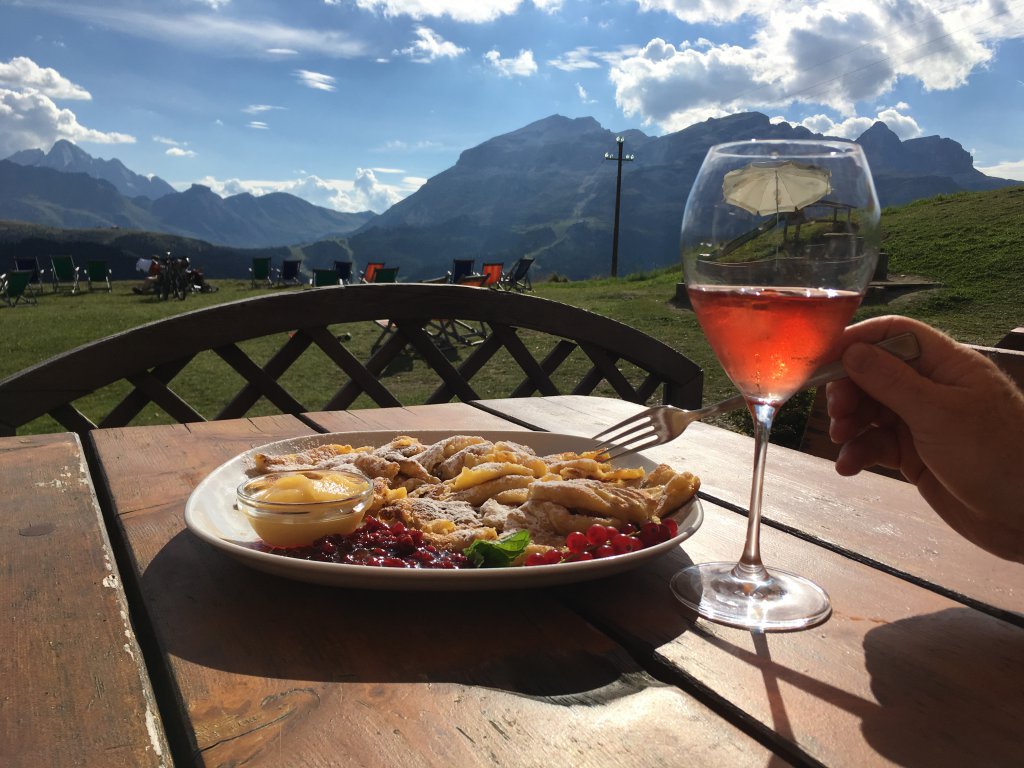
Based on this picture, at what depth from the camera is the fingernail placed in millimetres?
943

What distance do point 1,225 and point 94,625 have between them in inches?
4010

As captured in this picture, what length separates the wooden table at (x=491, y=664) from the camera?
67 centimetres

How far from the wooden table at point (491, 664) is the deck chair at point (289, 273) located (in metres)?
27.5

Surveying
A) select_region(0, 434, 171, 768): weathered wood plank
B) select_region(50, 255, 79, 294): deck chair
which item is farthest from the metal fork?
select_region(50, 255, 79, 294): deck chair

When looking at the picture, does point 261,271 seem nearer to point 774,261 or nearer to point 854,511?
point 854,511

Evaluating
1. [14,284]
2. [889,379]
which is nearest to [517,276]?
[14,284]

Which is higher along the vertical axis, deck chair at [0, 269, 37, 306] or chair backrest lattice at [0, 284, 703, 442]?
chair backrest lattice at [0, 284, 703, 442]

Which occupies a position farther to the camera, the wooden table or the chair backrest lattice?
the chair backrest lattice

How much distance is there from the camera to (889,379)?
3.17 ft

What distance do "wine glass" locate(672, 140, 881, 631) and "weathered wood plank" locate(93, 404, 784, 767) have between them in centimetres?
22

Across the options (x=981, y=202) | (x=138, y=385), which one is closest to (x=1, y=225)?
(x=981, y=202)

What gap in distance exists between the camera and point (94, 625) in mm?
865

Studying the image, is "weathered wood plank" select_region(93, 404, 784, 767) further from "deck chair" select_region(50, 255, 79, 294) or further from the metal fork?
"deck chair" select_region(50, 255, 79, 294)

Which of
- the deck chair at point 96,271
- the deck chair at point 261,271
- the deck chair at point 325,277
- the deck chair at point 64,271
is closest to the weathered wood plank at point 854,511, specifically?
the deck chair at point 325,277
